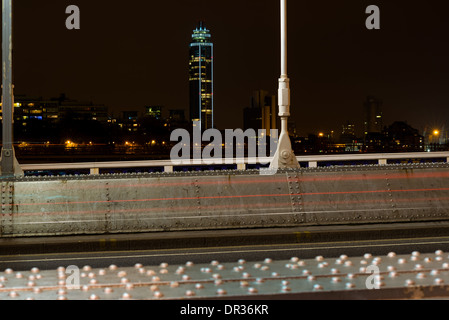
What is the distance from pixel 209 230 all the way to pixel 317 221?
79.8 inches

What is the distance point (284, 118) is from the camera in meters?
16.2

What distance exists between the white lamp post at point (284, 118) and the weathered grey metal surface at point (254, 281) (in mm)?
7234

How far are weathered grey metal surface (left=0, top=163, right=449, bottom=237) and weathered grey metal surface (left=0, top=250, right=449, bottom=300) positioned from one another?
4.97 m

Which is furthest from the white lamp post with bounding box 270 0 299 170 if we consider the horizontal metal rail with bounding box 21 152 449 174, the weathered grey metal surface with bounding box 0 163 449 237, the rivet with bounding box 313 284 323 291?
the rivet with bounding box 313 284 323 291

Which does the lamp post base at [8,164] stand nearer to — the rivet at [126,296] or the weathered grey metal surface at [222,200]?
the weathered grey metal surface at [222,200]

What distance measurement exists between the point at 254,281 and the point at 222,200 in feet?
21.1

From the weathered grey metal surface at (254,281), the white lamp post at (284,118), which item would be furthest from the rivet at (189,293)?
the white lamp post at (284,118)

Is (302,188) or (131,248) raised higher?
(302,188)

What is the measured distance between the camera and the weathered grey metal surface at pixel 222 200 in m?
13.2

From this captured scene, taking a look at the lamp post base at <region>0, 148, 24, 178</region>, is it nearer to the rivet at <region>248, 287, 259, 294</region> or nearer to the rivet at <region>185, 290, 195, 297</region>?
the rivet at <region>185, 290, 195, 297</region>

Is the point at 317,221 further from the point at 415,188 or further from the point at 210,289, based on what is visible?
the point at 210,289

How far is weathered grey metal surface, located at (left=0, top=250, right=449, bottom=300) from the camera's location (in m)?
6.66
